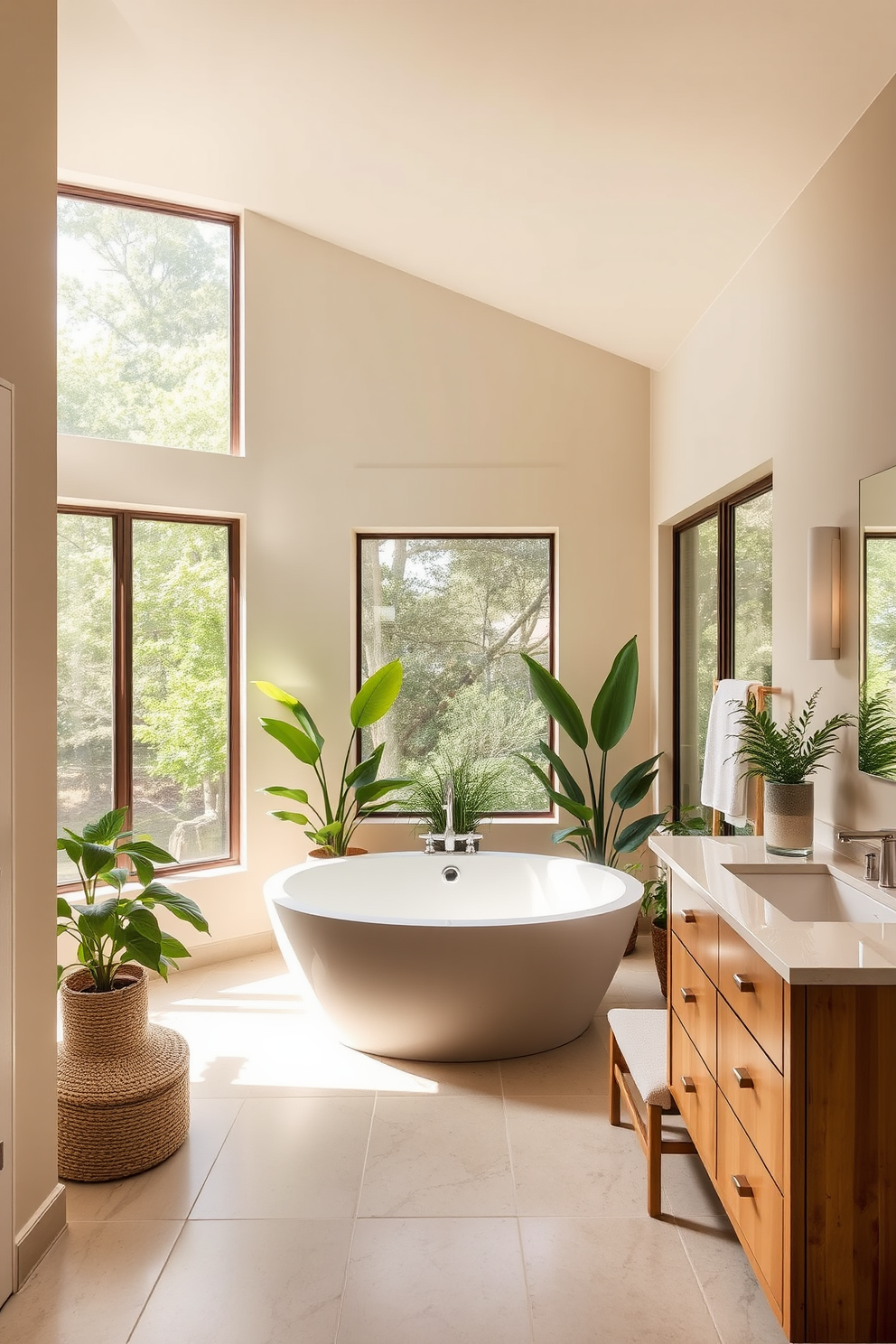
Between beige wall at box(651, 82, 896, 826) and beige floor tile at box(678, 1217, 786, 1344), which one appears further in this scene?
beige wall at box(651, 82, 896, 826)

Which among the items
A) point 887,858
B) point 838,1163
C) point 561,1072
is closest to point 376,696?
point 561,1072

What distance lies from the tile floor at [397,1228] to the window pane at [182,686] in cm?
133

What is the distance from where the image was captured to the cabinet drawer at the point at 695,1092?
1973 millimetres

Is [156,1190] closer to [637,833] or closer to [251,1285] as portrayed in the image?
[251,1285]

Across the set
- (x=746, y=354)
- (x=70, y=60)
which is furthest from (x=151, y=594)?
(x=746, y=354)

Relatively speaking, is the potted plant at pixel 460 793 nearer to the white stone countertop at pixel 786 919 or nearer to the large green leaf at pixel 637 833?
the large green leaf at pixel 637 833

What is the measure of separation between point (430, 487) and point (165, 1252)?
10.9 feet

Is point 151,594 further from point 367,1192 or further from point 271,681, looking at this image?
point 367,1192

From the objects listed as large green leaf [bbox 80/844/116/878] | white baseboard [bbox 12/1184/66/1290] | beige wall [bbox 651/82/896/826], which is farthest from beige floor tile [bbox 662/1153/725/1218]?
large green leaf [bbox 80/844/116/878]

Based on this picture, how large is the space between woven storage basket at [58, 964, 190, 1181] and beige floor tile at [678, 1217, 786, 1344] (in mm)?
1377

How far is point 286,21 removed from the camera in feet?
8.91

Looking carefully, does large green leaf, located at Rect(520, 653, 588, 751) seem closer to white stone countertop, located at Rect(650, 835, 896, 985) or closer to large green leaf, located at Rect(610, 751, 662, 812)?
large green leaf, located at Rect(610, 751, 662, 812)

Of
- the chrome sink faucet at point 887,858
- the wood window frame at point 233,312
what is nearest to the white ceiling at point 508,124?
the wood window frame at point 233,312

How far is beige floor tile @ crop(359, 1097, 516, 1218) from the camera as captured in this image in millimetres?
2338
